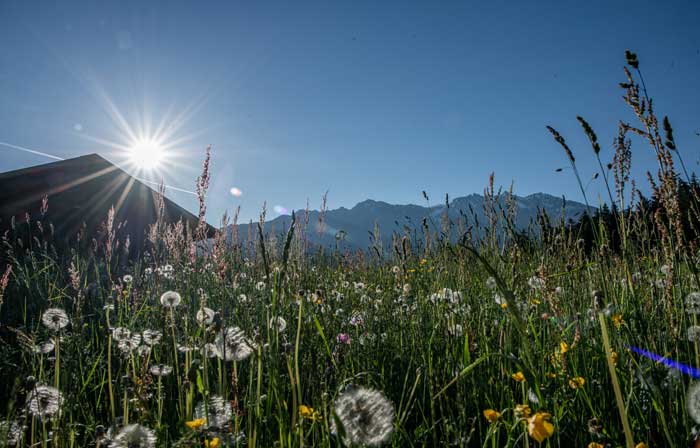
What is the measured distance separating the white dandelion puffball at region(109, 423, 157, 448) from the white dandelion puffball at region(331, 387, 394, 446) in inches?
22.3

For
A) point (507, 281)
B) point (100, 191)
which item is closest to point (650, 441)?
point (507, 281)

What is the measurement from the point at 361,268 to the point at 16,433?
471 cm

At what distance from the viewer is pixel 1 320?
3.21 metres

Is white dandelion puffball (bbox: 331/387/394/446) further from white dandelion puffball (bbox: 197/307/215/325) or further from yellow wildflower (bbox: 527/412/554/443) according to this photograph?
white dandelion puffball (bbox: 197/307/215/325)

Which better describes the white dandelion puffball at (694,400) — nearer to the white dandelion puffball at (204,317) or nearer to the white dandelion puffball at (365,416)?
the white dandelion puffball at (365,416)

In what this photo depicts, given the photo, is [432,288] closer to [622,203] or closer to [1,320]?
[622,203]

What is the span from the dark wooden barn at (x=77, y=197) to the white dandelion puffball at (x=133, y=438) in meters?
7.12

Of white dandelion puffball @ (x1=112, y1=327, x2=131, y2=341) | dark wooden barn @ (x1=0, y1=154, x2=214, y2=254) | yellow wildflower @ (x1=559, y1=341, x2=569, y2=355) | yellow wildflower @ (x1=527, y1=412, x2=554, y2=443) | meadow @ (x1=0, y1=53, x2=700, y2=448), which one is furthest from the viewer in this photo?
dark wooden barn @ (x1=0, y1=154, x2=214, y2=254)

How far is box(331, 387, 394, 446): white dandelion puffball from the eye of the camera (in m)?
0.94

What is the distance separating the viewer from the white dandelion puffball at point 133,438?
1.09 metres

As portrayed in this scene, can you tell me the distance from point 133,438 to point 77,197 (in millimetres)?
10950

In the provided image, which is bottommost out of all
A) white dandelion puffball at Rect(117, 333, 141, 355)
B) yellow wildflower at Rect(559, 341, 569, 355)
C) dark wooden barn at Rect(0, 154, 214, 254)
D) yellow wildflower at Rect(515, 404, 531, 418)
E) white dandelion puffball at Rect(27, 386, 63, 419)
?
white dandelion puffball at Rect(27, 386, 63, 419)

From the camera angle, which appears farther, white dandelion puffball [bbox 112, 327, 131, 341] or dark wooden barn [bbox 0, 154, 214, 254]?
dark wooden barn [bbox 0, 154, 214, 254]

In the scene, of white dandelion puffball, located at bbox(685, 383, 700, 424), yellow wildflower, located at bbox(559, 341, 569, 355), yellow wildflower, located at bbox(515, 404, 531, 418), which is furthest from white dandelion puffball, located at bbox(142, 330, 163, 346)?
white dandelion puffball, located at bbox(685, 383, 700, 424)
